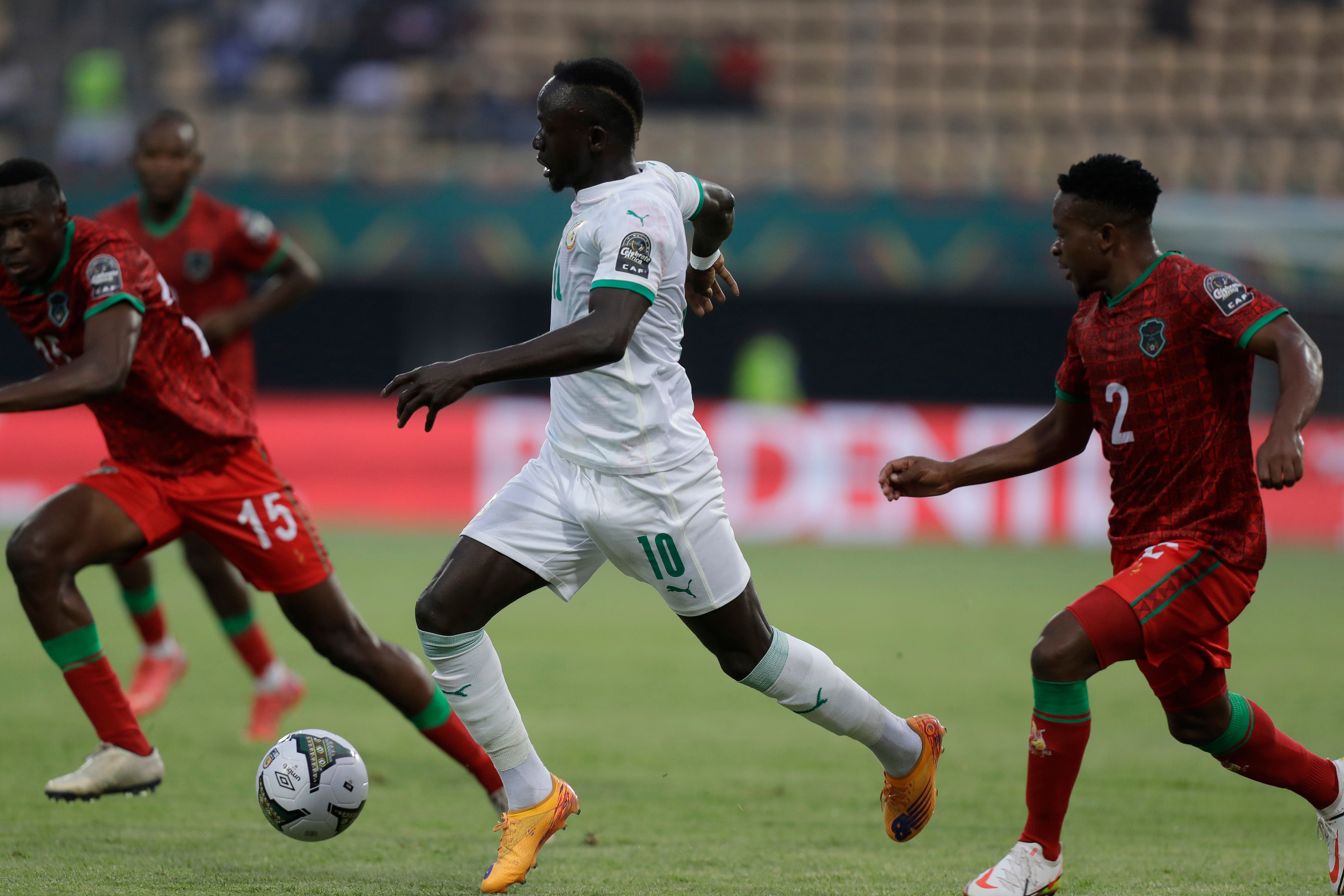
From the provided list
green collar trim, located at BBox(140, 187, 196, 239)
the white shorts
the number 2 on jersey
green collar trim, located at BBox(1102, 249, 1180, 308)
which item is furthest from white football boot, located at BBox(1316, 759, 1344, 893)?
green collar trim, located at BBox(140, 187, 196, 239)

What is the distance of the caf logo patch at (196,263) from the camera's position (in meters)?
7.19

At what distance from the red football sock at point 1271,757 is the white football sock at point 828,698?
988mm

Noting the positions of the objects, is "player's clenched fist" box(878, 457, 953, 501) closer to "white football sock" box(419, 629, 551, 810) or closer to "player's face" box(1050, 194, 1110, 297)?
"player's face" box(1050, 194, 1110, 297)

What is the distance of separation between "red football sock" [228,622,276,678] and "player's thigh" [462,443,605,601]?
9.60ft

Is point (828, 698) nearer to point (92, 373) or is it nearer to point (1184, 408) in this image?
point (1184, 408)

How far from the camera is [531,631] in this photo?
10.6 meters

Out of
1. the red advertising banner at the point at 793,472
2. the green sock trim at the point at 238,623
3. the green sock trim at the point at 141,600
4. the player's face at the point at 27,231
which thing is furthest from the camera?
the red advertising banner at the point at 793,472

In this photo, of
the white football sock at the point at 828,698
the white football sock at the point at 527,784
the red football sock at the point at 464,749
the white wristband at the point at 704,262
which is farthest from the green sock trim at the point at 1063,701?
the red football sock at the point at 464,749

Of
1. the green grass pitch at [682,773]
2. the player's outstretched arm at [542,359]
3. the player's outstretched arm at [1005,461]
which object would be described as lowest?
the green grass pitch at [682,773]

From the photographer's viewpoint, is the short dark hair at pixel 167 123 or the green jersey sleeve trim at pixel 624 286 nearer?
the green jersey sleeve trim at pixel 624 286

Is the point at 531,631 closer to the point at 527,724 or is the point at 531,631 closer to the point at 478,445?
the point at 527,724

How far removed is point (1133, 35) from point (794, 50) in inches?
207

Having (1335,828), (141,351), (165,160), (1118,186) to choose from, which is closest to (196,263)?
(165,160)

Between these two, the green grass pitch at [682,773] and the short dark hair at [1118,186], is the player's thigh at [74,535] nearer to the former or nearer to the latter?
the green grass pitch at [682,773]
